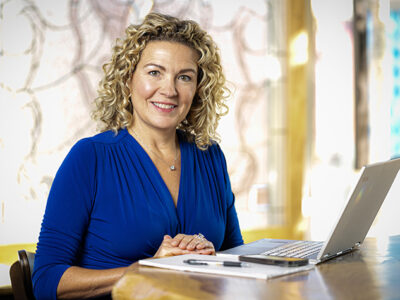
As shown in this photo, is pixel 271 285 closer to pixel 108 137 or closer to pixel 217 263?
pixel 217 263

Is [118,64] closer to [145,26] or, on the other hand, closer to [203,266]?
[145,26]

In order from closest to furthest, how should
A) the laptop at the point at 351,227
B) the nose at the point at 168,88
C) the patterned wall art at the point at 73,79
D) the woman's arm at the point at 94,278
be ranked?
the laptop at the point at 351,227, the woman's arm at the point at 94,278, the nose at the point at 168,88, the patterned wall art at the point at 73,79

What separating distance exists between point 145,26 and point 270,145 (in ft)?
7.55

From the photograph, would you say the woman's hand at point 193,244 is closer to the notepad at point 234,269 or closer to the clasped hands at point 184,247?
the clasped hands at point 184,247

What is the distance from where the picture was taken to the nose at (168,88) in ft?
6.20

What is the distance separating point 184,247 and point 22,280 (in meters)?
0.57

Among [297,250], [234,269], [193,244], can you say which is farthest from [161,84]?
[234,269]

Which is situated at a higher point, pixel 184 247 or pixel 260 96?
pixel 260 96

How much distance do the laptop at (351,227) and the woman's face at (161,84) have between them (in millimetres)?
622

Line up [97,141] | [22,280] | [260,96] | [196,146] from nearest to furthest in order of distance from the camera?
[22,280] < [97,141] < [196,146] < [260,96]

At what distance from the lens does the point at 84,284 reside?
152 centimetres

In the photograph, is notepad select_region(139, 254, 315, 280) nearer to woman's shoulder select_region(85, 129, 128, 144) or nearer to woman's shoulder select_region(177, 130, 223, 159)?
woman's shoulder select_region(85, 129, 128, 144)

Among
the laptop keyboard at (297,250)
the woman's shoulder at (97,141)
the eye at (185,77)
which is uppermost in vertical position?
the eye at (185,77)

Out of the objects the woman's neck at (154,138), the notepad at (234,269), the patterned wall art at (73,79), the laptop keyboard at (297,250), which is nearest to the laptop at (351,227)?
the laptop keyboard at (297,250)
